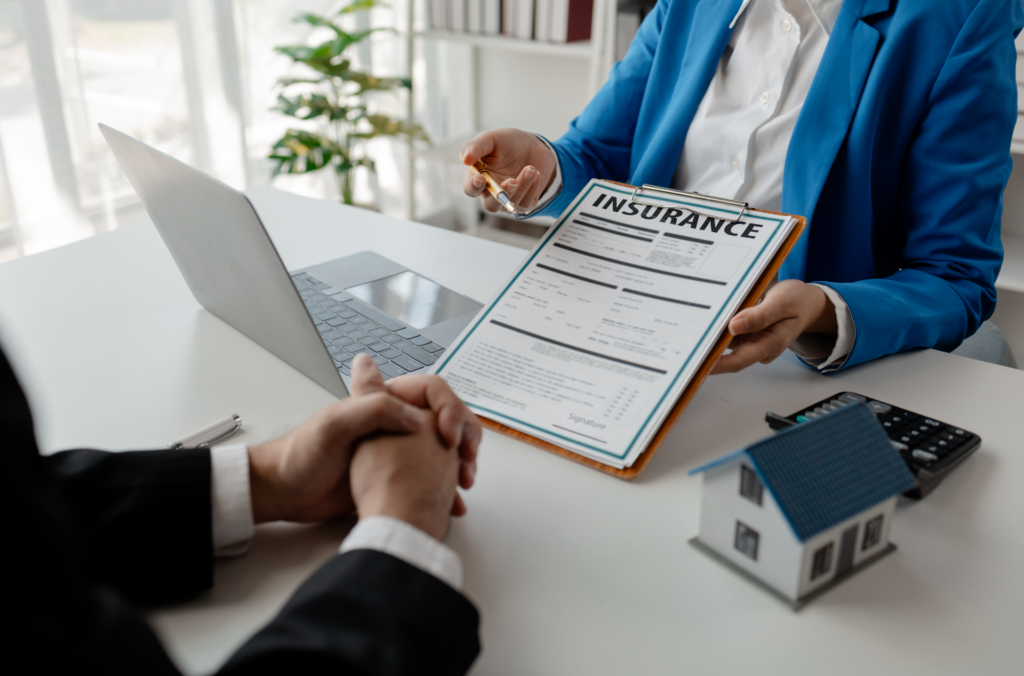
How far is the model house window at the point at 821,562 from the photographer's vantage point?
50cm

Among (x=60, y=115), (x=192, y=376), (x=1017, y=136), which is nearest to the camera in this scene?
(x=192, y=376)

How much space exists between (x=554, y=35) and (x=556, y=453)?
2.05 m

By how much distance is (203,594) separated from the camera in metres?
0.51

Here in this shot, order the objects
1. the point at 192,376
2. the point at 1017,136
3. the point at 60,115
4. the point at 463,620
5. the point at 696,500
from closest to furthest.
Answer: the point at 463,620
the point at 696,500
the point at 192,376
the point at 1017,136
the point at 60,115

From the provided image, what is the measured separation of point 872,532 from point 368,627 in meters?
0.35

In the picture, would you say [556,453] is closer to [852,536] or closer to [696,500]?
[696,500]

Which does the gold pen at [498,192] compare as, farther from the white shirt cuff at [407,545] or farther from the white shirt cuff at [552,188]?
the white shirt cuff at [407,545]

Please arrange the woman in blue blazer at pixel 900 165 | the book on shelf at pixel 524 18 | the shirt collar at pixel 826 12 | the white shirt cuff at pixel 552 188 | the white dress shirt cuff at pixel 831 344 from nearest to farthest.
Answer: the white dress shirt cuff at pixel 831 344 < the woman in blue blazer at pixel 900 165 < the shirt collar at pixel 826 12 < the white shirt cuff at pixel 552 188 < the book on shelf at pixel 524 18

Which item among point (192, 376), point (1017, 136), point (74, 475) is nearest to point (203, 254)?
point (192, 376)

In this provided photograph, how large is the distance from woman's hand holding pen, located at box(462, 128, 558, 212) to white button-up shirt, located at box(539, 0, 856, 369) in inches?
1.8

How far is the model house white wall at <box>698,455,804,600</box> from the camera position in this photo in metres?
0.48

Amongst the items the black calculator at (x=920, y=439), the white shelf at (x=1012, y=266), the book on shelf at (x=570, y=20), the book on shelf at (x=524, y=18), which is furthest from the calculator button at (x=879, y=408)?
the book on shelf at (x=524, y=18)

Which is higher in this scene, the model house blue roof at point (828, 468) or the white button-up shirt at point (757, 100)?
the white button-up shirt at point (757, 100)

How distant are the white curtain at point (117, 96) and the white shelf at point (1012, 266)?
2.25 metres
